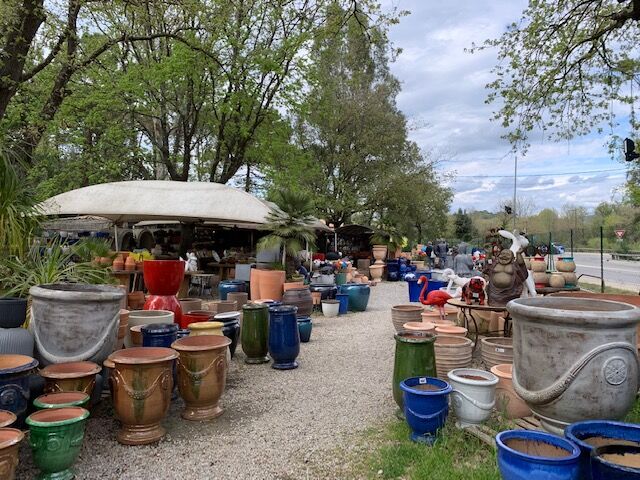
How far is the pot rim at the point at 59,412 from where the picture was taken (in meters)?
2.76

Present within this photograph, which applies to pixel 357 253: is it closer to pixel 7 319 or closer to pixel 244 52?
pixel 244 52

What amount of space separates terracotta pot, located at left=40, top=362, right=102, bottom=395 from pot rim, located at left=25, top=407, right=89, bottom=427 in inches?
14.8

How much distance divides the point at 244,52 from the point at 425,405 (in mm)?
13873

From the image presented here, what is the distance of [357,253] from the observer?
758 inches

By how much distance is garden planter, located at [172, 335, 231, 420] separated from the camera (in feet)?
12.7

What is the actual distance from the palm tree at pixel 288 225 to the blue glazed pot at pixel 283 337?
426cm

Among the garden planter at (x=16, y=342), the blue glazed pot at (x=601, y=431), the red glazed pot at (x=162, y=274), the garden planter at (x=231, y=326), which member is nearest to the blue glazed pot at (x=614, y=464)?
the blue glazed pot at (x=601, y=431)

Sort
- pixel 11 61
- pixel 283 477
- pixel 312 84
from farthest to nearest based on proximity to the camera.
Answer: pixel 312 84 → pixel 11 61 → pixel 283 477

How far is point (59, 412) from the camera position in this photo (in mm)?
2994

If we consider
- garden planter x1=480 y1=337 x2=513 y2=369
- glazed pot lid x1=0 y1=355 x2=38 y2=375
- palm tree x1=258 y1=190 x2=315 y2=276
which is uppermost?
palm tree x1=258 y1=190 x2=315 y2=276

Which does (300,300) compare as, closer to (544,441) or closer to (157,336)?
(157,336)

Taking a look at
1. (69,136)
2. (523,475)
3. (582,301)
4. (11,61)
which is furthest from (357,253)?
(523,475)

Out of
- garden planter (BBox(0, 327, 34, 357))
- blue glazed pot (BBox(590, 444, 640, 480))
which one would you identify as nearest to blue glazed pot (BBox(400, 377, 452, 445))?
blue glazed pot (BBox(590, 444, 640, 480))

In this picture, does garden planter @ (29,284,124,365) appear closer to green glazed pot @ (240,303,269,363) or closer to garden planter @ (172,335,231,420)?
garden planter @ (172,335,231,420)
